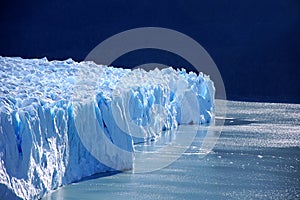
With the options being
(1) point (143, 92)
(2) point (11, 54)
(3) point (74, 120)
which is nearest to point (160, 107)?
(1) point (143, 92)

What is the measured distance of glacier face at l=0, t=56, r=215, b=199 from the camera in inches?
204

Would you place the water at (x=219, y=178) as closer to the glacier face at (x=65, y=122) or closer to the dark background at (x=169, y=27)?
the glacier face at (x=65, y=122)

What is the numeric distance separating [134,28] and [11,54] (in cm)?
722

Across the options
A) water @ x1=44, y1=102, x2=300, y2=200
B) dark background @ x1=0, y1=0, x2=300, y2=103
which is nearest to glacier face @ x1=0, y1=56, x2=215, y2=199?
water @ x1=44, y1=102, x2=300, y2=200

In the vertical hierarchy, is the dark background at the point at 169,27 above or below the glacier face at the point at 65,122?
above

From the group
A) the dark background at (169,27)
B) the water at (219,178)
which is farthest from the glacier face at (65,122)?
the dark background at (169,27)

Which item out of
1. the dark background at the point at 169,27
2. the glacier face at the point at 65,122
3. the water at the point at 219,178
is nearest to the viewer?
the glacier face at the point at 65,122

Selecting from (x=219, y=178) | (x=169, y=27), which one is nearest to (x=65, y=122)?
(x=219, y=178)

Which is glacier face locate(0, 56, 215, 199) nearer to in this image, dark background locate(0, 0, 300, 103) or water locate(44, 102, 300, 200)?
water locate(44, 102, 300, 200)

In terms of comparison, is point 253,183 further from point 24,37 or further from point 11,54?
point 24,37

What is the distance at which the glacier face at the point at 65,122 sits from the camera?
17.0 feet

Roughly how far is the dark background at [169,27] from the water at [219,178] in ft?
84.9

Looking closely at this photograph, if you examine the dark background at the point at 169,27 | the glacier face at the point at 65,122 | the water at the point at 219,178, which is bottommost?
the water at the point at 219,178

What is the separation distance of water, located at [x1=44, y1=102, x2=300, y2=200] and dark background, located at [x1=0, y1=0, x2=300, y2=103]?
25.9 metres
